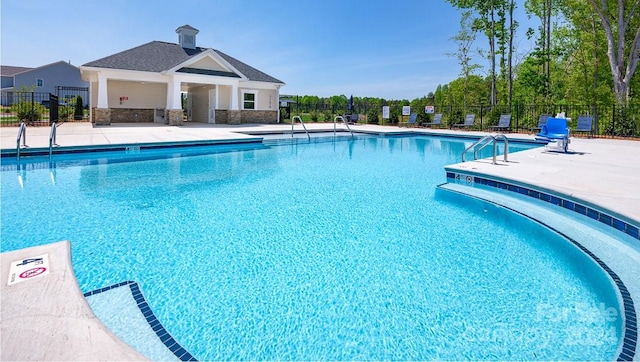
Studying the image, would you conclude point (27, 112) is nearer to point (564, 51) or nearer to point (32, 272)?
point (32, 272)

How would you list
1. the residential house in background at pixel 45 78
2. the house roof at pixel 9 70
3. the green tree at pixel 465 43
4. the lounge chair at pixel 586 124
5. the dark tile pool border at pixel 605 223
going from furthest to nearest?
the house roof at pixel 9 70 → the residential house in background at pixel 45 78 → the green tree at pixel 465 43 → the lounge chair at pixel 586 124 → the dark tile pool border at pixel 605 223

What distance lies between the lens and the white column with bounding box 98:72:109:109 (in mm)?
17969

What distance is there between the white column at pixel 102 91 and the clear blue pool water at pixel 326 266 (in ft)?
39.2

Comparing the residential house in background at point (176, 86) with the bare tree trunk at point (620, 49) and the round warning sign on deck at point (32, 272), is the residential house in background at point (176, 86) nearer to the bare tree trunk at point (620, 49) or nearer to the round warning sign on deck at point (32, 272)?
the bare tree trunk at point (620, 49)

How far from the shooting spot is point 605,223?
179 inches

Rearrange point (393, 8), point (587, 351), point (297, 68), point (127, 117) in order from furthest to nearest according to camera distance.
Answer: point (297, 68)
point (393, 8)
point (127, 117)
point (587, 351)

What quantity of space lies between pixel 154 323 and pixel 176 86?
18973 mm

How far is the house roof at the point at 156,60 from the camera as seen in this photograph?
18.8m

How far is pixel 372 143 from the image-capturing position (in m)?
15.7

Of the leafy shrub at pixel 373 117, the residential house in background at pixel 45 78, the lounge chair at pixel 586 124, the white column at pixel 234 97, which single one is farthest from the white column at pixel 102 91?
the residential house in background at pixel 45 78

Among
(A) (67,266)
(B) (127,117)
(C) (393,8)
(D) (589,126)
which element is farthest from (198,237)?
(C) (393,8)

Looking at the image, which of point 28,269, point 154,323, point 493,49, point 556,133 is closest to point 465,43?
point 493,49

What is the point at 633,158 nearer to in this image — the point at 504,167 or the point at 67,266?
the point at 504,167

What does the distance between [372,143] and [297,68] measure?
18369 mm
